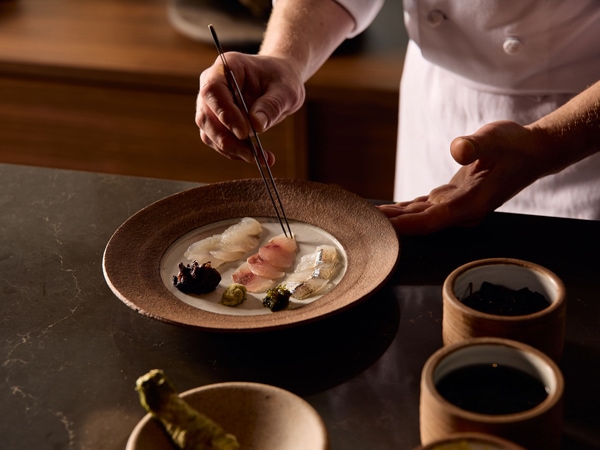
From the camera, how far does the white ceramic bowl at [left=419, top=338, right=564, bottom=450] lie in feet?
2.74

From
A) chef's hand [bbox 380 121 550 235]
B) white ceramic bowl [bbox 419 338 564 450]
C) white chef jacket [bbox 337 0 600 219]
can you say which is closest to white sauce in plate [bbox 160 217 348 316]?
chef's hand [bbox 380 121 550 235]

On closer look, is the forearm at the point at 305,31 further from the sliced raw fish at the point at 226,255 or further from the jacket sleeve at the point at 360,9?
the sliced raw fish at the point at 226,255

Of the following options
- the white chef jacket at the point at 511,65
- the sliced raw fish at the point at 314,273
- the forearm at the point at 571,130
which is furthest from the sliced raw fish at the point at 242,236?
the white chef jacket at the point at 511,65

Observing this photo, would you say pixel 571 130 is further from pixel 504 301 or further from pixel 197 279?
pixel 197 279

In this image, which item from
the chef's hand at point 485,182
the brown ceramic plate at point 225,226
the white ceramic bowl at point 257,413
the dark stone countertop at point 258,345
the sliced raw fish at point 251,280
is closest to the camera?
the white ceramic bowl at point 257,413

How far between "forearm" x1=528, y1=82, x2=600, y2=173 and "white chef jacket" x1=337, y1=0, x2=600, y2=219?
231 mm

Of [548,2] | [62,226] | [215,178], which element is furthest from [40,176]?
[215,178]

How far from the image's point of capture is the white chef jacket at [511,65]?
5.48 feet

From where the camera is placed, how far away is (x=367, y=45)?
291cm

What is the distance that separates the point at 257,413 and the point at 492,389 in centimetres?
Result: 27

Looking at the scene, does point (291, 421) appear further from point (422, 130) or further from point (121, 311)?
point (422, 130)

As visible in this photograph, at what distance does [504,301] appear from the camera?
1.07m

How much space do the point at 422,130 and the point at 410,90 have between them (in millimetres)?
109

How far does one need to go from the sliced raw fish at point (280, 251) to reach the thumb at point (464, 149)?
31cm
